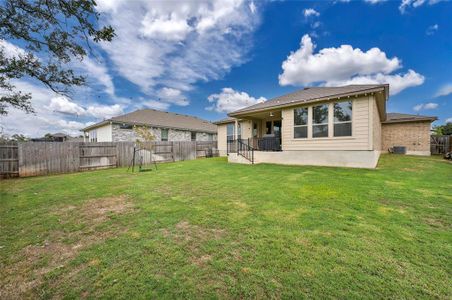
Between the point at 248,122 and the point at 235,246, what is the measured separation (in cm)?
1283

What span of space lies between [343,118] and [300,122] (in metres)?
2.03

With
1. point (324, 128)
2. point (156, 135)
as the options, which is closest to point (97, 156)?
point (156, 135)

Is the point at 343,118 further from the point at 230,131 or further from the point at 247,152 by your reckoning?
the point at 230,131

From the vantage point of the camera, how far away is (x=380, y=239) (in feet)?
8.41

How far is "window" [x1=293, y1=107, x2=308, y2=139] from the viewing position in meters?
10.1

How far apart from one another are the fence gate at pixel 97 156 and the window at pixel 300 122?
11.7m

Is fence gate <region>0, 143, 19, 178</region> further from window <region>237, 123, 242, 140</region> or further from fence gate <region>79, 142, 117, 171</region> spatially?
window <region>237, 123, 242, 140</region>

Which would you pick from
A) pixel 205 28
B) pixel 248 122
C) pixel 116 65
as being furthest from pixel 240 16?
pixel 116 65

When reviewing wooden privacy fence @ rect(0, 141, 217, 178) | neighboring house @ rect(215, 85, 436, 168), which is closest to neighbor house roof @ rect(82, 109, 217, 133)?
wooden privacy fence @ rect(0, 141, 217, 178)

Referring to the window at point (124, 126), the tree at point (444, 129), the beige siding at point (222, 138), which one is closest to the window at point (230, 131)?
the beige siding at point (222, 138)

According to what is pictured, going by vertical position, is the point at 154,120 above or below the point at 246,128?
above

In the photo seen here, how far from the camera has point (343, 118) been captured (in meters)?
8.98

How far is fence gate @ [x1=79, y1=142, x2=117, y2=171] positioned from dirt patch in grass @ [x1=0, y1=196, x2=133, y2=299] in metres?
8.60

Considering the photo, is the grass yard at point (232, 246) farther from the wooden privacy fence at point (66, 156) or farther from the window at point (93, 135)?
the window at point (93, 135)
